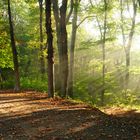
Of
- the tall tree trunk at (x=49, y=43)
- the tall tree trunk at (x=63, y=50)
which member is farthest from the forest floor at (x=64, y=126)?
the tall tree trunk at (x=63, y=50)

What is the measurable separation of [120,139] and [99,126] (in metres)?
1.81

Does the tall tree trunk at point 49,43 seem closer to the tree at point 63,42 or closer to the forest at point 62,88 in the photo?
the forest at point 62,88

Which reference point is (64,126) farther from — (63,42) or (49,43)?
(63,42)

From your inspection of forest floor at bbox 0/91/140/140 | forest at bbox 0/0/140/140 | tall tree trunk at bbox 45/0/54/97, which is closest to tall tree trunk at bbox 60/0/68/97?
forest at bbox 0/0/140/140

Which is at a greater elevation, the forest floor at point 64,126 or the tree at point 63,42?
the tree at point 63,42

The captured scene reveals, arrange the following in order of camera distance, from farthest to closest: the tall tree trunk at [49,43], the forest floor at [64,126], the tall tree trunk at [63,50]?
the tall tree trunk at [63,50] → the tall tree trunk at [49,43] → the forest floor at [64,126]

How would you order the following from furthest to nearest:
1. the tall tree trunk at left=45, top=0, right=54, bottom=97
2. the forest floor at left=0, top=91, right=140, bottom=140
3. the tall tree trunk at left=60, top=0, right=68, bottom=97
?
the tall tree trunk at left=60, top=0, right=68, bottom=97, the tall tree trunk at left=45, top=0, right=54, bottom=97, the forest floor at left=0, top=91, right=140, bottom=140

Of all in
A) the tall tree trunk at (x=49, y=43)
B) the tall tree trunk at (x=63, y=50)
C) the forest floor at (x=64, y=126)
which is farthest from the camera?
the tall tree trunk at (x=63, y=50)

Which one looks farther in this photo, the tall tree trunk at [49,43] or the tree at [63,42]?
the tree at [63,42]

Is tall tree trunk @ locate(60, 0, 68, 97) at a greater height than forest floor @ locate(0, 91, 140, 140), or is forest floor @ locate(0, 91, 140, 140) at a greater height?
tall tree trunk @ locate(60, 0, 68, 97)

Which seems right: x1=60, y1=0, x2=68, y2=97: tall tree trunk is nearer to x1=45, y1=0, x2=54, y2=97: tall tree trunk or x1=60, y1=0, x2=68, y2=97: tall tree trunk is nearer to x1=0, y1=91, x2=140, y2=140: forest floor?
x1=45, y1=0, x2=54, y2=97: tall tree trunk

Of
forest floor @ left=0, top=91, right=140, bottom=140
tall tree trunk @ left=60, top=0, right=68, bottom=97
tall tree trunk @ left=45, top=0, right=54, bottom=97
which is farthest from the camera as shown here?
tall tree trunk @ left=60, top=0, right=68, bottom=97

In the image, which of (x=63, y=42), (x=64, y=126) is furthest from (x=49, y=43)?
(x=64, y=126)

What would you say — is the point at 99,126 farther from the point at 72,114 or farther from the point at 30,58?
the point at 30,58
